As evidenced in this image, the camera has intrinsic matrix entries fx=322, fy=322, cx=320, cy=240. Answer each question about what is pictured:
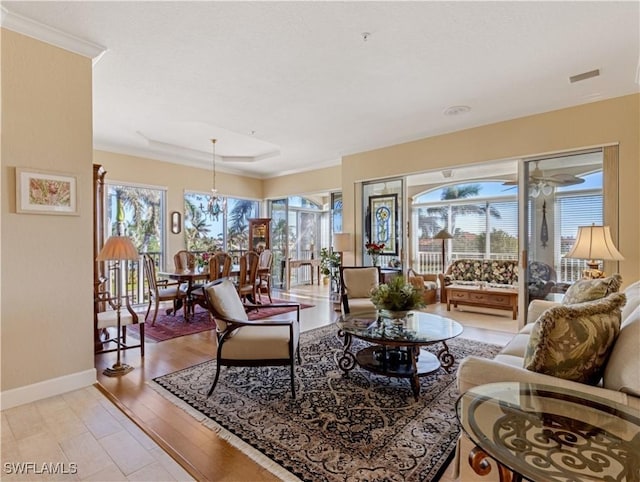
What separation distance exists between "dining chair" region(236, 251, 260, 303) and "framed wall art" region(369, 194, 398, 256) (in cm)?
218

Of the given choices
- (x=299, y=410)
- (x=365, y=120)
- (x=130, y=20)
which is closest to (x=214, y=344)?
(x=299, y=410)

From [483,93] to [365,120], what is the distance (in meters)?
1.48

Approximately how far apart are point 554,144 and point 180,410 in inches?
193

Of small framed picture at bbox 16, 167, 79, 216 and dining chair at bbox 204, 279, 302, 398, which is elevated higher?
small framed picture at bbox 16, 167, 79, 216

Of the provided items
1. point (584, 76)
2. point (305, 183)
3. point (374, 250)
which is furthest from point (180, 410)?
point (305, 183)

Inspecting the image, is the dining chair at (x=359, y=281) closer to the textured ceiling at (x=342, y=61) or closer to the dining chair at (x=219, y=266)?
the dining chair at (x=219, y=266)

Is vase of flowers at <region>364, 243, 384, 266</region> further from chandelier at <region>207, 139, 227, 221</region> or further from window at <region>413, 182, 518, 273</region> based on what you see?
chandelier at <region>207, 139, 227, 221</region>

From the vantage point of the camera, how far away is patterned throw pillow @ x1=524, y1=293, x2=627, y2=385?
1446 millimetres

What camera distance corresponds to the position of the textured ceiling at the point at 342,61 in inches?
91.7

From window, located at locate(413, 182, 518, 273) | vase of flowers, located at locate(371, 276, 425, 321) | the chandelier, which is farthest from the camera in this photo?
window, located at locate(413, 182, 518, 273)

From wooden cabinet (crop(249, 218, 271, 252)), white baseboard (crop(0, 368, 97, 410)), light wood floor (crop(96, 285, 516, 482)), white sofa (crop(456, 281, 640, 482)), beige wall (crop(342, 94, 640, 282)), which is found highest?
beige wall (crop(342, 94, 640, 282))
